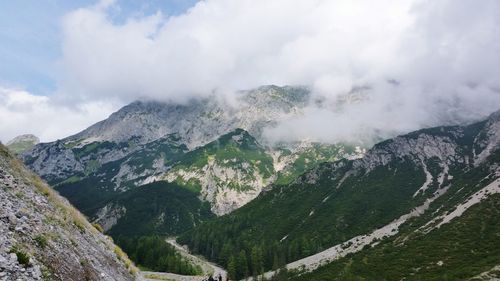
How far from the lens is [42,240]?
1931 cm

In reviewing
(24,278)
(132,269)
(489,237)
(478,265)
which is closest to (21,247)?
(24,278)

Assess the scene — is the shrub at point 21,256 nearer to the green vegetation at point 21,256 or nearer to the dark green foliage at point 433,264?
the green vegetation at point 21,256

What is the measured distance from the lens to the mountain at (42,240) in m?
16.3

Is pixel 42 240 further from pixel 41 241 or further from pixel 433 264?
pixel 433 264

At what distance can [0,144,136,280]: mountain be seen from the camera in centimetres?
1628

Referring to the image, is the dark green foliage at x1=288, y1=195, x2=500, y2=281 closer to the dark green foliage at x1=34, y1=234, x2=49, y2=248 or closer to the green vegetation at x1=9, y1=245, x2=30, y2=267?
the dark green foliage at x1=34, y1=234, x2=49, y2=248

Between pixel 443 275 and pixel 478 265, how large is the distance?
15.0 m

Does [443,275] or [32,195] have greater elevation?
[32,195]

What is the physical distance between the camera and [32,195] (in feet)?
82.9

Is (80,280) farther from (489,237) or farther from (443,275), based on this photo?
(489,237)

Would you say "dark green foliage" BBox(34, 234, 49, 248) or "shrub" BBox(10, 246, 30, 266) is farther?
"dark green foliage" BBox(34, 234, 49, 248)

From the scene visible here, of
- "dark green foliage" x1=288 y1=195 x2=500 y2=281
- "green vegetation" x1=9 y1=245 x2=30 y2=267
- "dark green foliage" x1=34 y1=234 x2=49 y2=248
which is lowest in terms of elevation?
"dark green foliage" x1=288 y1=195 x2=500 y2=281

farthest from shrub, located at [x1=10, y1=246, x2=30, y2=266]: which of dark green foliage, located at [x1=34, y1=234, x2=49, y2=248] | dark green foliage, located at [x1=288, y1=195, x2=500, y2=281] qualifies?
dark green foliage, located at [x1=288, y1=195, x2=500, y2=281]

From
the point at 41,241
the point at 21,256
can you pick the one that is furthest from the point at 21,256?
the point at 41,241
